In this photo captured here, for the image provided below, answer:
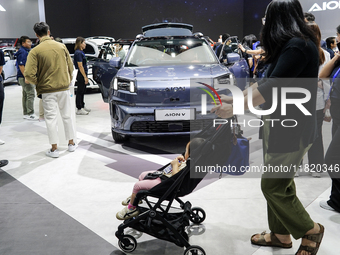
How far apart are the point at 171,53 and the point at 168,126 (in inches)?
61.8

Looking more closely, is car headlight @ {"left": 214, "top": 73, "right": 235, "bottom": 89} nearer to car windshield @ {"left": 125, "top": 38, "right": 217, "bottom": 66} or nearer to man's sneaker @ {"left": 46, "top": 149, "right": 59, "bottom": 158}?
car windshield @ {"left": 125, "top": 38, "right": 217, "bottom": 66}

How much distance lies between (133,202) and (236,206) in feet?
3.43

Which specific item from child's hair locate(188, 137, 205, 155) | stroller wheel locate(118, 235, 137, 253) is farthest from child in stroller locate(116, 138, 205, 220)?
stroller wheel locate(118, 235, 137, 253)

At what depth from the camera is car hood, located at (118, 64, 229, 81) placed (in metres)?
4.71

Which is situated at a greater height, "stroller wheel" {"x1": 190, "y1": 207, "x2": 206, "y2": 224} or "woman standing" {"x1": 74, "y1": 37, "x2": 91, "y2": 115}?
"woman standing" {"x1": 74, "y1": 37, "x2": 91, "y2": 115}

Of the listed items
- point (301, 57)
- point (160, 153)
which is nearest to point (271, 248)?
point (301, 57)

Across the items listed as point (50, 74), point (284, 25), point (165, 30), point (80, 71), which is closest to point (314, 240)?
point (284, 25)

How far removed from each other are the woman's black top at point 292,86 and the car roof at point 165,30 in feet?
17.6

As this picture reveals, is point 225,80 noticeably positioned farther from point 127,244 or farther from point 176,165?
point 127,244

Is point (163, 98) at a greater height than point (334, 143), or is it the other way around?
point (163, 98)

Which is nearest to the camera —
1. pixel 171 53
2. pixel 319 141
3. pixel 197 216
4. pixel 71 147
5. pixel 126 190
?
pixel 197 216

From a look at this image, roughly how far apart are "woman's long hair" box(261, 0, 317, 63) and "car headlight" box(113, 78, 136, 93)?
2.82 meters

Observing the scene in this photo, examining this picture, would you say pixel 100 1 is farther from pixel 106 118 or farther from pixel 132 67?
pixel 132 67

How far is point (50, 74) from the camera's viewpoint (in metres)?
4.60
